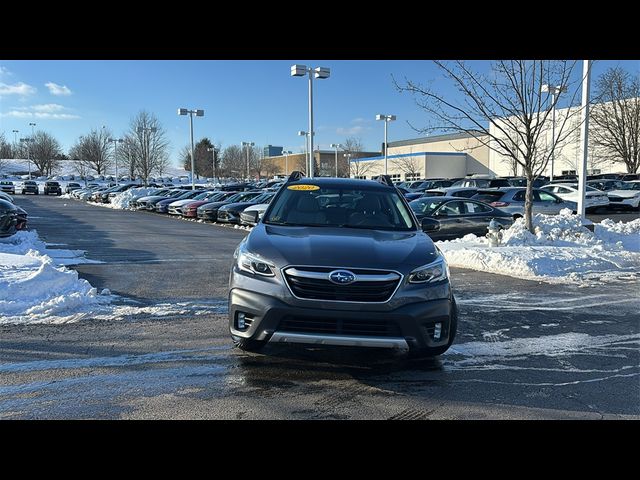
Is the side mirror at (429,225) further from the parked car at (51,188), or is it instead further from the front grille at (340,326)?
the parked car at (51,188)

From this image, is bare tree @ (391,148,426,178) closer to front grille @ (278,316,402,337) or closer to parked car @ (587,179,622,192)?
parked car @ (587,179,622,192)

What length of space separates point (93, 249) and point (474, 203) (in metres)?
10.5

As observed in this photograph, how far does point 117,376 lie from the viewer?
182 inches

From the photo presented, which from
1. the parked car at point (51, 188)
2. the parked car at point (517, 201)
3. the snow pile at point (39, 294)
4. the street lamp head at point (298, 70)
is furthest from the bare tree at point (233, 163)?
the snow pile at point (39, 294)

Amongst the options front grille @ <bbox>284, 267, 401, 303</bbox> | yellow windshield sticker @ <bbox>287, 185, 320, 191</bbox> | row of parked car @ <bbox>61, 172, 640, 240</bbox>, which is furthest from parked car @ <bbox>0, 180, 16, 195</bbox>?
front grille @ <bbox>284, 267, 401, 303</bbox>

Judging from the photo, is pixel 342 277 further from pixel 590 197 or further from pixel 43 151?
pixel 43 151

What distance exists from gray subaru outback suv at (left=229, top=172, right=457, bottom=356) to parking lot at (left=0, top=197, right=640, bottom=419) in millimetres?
430

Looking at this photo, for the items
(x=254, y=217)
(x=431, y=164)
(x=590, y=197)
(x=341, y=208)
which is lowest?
(x=590, y=197)

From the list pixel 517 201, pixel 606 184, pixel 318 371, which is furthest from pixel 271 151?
pixel 318 371

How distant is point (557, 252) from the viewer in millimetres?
11367

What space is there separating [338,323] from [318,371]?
0.83 metres

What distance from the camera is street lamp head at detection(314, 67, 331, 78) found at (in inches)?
1041

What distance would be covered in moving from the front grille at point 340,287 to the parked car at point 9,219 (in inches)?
410

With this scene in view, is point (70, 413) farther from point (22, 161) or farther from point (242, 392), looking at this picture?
point (22, 161)
